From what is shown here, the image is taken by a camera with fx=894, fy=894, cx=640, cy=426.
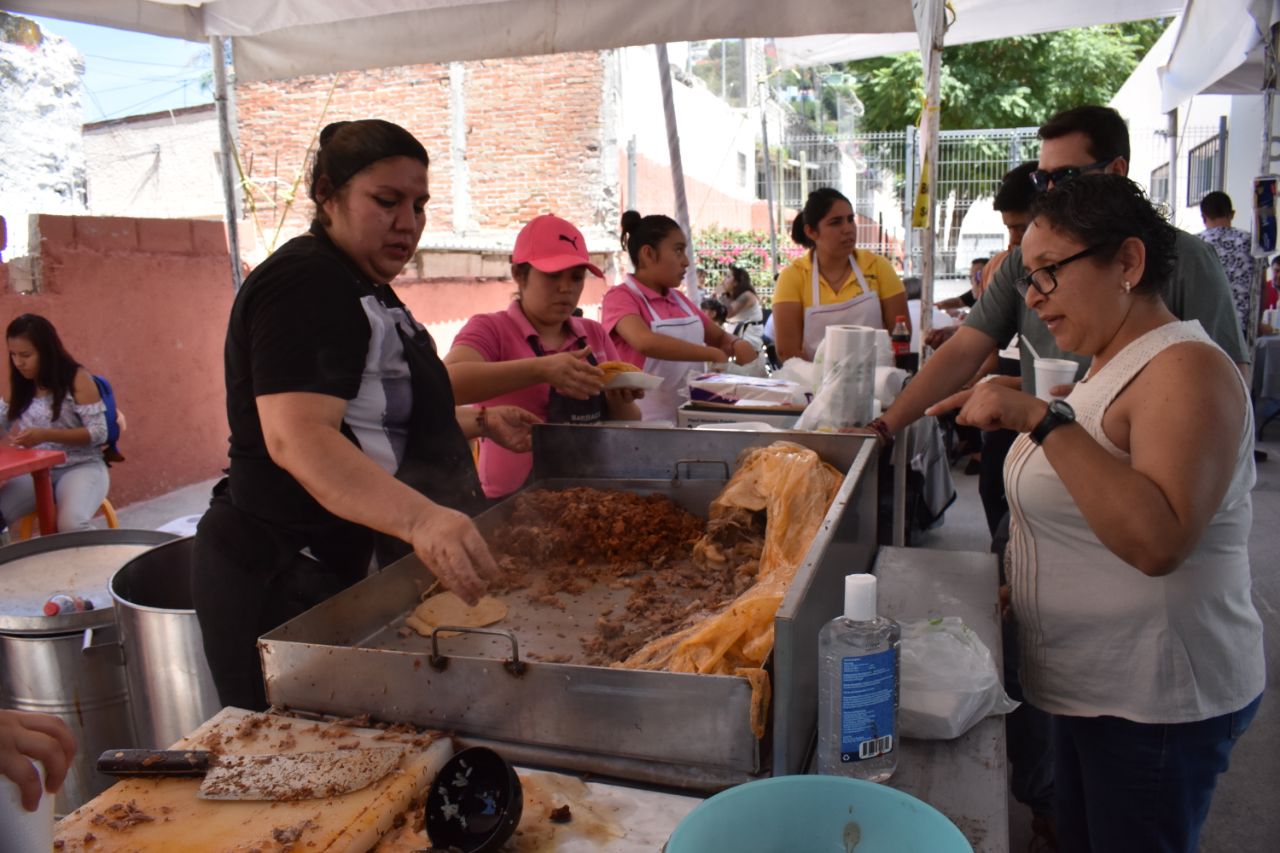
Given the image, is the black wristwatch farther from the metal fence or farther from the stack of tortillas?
the metal fence

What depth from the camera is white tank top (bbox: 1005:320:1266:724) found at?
1.64 metres

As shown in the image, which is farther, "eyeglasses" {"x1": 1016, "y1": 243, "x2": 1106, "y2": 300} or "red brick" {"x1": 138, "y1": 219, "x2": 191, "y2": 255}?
"red brick" {"x1": 138, "y1": 219, "x2": 191, "y2": 255}

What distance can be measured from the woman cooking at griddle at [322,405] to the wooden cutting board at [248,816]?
16.4 inches

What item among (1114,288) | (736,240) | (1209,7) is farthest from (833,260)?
(736,240)

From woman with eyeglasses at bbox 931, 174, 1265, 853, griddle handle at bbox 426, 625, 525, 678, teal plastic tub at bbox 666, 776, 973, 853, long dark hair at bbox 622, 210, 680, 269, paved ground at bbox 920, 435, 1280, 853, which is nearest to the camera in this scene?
teal plastic tub at bbox 666, 776, 973, 853

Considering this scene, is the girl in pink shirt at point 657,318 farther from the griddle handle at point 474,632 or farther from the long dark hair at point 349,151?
the griddle handle at point 474,632

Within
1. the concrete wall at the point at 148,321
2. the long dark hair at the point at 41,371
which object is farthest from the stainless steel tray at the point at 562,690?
the concrete wall at the point at 148,321

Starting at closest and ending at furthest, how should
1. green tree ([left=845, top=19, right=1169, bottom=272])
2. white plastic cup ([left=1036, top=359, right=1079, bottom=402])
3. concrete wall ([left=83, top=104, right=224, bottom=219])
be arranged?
white plastic cup ([left=1036, top=359, right=1079, bottom=402]) → concrete wall ([left=83, top=104, right=224, bottom=219]) → green tree ([left=845, top=19, right=1169, bottom=272])

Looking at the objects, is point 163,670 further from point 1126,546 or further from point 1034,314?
point 1034,314

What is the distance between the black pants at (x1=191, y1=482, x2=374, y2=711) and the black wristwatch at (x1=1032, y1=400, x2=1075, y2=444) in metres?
1.40

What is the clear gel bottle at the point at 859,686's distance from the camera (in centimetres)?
121

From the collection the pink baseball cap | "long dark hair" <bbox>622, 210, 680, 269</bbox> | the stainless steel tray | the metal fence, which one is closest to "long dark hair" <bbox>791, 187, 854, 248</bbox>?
"long dark hair" <bbox>622, 210, 680, 269</bbox>

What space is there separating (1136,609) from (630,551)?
1045 mm

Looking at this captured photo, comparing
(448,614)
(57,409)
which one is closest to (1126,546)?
(448,614)
